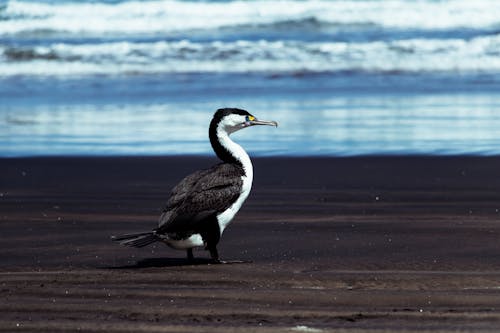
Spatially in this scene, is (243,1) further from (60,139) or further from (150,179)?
(150,179)

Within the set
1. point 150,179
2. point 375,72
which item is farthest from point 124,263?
point 375,72

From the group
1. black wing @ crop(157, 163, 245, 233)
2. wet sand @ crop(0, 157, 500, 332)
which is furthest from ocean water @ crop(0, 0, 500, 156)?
black wing @ crop(157, 163, 245, 233)

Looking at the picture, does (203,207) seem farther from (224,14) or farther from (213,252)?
(224,14)

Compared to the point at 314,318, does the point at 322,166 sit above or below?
below

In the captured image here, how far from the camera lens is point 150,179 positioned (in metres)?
11.4

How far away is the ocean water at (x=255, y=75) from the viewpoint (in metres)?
14.0

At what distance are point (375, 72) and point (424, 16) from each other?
9139 mm

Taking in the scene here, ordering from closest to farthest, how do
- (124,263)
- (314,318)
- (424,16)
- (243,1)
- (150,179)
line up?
(314,318), (124,263), (150,179), (424,16), (243,1)

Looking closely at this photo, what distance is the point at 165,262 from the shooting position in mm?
7648

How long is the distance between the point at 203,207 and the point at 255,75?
1306 centimetres

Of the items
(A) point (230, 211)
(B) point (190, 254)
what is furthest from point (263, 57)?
(B) point (190, 254)

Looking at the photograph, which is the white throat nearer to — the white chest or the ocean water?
the white chest

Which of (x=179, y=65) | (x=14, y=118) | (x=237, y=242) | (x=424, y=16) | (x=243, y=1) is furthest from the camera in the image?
(x=243, y=1)

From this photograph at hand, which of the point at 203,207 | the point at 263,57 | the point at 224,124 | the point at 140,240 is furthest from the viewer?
the point at 263,57
